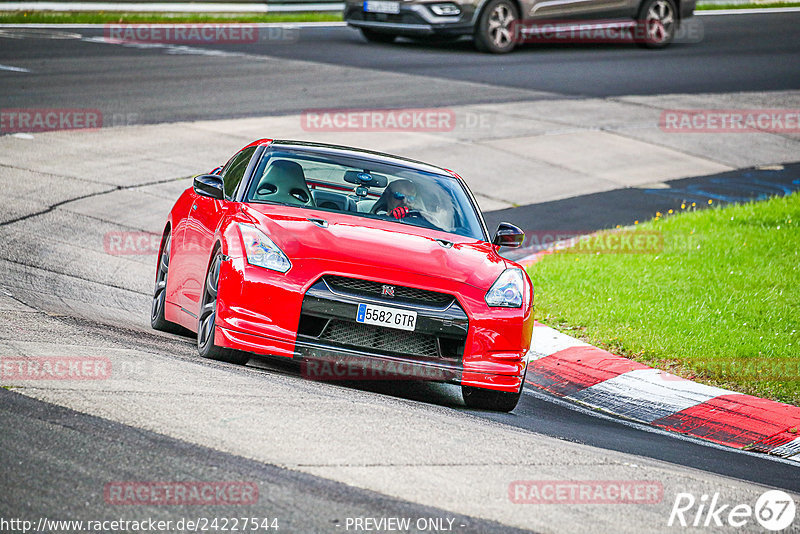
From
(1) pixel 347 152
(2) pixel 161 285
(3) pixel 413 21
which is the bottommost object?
(2) pixel 161 285

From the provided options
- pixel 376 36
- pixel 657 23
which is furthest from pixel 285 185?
pixel 657 23

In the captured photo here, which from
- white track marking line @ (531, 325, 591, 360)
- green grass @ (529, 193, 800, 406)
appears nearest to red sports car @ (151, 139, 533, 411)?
white track marking line @ (531, 325, 591, 360)

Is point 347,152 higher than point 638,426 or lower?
higher

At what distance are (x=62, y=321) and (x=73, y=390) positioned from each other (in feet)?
5.87

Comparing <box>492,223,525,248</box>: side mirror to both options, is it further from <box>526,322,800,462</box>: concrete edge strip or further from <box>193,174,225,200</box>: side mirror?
<box>193,174,225,200</box>: side mirror

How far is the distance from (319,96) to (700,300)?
1009cm

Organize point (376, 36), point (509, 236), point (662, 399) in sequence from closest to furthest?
point (509, 236), point (662, 399), point (376, 36)

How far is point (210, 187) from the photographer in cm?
736

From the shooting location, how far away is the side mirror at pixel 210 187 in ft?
24.1

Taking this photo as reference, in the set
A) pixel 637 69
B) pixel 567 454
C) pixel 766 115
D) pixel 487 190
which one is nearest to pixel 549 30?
pixel 637 69

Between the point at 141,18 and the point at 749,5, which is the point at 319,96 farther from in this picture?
the point at 749,5

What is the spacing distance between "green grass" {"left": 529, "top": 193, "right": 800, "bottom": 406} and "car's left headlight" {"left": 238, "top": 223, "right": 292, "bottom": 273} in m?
3.21

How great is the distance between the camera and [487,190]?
14.4 metres

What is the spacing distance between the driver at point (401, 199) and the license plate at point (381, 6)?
14599 millimetres
